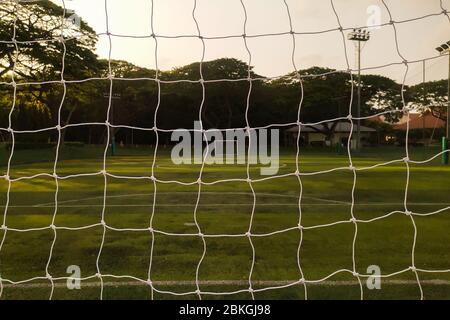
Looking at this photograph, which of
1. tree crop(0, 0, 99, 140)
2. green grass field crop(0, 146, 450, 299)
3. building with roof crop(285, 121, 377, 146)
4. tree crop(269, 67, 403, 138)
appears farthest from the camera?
building with roof crop(285, 121, 377, 146)

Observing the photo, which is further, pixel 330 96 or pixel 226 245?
pixel 330 96

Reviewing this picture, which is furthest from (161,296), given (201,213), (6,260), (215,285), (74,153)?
(74,153)

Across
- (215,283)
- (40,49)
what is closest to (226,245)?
(215,283)

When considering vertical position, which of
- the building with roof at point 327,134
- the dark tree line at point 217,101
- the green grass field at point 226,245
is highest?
the dark tree line at point 217,101

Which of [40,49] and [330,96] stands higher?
[40,49]

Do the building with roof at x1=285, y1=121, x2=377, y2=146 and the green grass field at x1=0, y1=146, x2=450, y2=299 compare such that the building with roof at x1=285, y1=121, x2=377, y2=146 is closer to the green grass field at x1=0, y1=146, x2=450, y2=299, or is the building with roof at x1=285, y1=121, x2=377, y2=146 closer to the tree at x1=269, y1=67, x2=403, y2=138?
the tree at x1=269, y1=67, x2=403, y2=138

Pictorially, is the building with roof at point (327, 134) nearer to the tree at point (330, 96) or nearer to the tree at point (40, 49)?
the tree at point (330, 96)

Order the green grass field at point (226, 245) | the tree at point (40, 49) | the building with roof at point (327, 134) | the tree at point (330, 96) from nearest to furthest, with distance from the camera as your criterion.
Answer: the green grass field at point (226, 245)
the tree at point (40, 49)
the tree at point (330, 96)
the building with roof at point (327, 134)

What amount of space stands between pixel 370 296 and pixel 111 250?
2280 millimetres

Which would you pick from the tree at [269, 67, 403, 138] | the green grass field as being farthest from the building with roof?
the green grass field

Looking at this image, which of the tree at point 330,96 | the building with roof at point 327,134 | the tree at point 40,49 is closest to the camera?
the tree at point 40,49

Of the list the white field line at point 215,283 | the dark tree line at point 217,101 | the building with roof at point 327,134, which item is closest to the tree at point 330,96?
the dark tree line at point 217,101

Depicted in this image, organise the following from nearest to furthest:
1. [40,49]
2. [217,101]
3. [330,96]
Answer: [40,49] → [330,96] → [217,101]

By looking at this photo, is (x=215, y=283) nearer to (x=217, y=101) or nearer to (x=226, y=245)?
(x=226, y=245)
